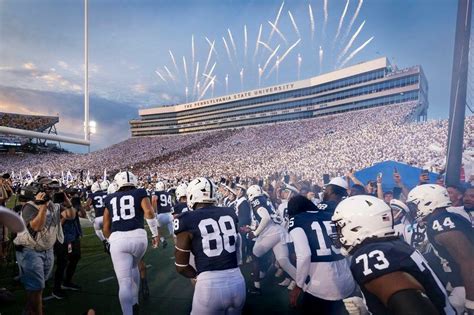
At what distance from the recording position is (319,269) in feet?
11.7

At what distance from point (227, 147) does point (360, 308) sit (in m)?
49.0

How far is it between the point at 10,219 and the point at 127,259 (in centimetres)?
352

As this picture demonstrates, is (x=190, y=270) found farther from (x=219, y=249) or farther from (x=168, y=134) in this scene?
(x=168, y=134)

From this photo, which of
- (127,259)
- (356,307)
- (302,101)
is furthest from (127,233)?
(302,101)

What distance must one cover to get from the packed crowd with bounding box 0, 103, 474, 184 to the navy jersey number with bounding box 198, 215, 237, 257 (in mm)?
10581

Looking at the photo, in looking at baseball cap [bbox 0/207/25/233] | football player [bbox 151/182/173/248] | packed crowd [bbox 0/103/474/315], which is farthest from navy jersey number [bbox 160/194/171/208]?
baseball cap [bbox 0/207/25/233]

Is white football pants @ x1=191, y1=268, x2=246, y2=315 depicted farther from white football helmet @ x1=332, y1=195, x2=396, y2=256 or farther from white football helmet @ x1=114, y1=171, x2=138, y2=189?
white football helmet @ x1=114, y1=171, x2=138, y2=189

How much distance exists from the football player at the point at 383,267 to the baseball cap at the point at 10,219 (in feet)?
4.98

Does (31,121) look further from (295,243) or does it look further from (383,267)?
(383,267)

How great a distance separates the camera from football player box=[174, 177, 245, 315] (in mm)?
3078

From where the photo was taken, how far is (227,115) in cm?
7031

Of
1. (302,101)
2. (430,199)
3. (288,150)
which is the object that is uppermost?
(302,101)

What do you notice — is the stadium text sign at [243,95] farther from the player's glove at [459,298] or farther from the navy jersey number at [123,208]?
the player's glove at [459,298]

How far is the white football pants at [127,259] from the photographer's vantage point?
4.37m
